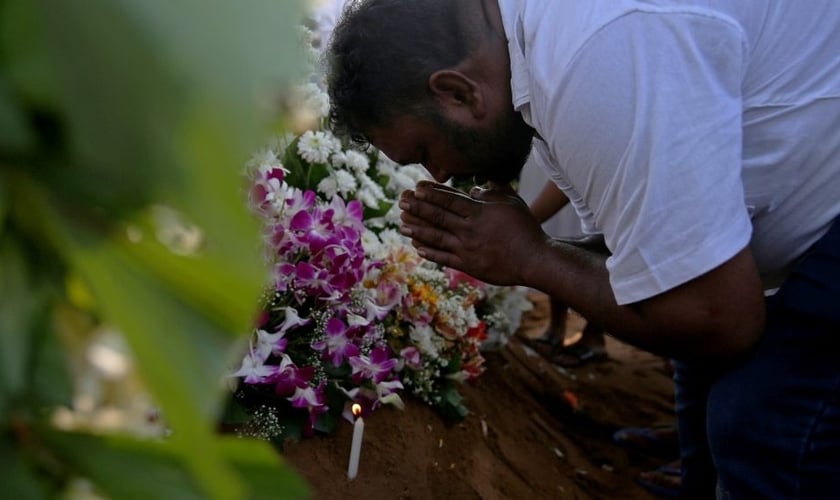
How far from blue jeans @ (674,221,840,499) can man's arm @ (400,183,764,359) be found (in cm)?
8

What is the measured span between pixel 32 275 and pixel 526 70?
129 cm

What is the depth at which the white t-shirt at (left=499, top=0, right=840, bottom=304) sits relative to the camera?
142cm

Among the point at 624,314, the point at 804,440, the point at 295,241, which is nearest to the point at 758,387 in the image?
the point at 804,440

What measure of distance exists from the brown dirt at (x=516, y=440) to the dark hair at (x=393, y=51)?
0.77 m

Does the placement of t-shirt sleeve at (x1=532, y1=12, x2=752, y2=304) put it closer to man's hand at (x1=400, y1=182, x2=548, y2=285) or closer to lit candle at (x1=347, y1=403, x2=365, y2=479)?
man's hand at (x1=400, y1=182, x2=548, y2=285)

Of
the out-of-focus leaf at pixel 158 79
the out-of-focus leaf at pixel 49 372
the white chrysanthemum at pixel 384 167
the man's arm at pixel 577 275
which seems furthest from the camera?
the white chrysanthemum at pixel 384 167

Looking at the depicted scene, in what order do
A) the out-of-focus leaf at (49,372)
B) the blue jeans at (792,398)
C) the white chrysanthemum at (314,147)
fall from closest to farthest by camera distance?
the out-of-focus leaf at (49,372)
the blue jeans at (792,398)
the white chrysanthemum at (314,147)

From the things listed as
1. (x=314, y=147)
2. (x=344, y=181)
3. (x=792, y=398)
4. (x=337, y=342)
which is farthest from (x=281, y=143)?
(x=792, y=398)

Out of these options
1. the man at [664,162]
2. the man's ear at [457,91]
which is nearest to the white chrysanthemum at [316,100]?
the man at [664,162]

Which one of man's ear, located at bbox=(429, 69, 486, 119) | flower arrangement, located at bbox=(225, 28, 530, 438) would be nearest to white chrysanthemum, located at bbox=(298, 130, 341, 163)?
flower arrangement, located at bbox=(225, 28, 530, 438)

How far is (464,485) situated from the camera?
2.26 metres

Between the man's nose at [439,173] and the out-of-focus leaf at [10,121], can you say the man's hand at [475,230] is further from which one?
the out-of-focus leaf at [10,121]

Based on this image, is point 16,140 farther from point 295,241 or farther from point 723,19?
point 295,241

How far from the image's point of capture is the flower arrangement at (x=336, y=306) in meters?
1.92
